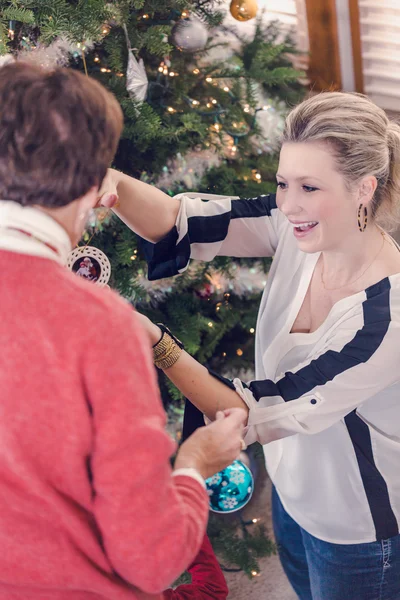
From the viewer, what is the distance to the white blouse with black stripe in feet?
3.59

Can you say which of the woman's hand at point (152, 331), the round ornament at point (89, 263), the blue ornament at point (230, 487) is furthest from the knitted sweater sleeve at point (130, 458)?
the blue ornament at point (230, 487)

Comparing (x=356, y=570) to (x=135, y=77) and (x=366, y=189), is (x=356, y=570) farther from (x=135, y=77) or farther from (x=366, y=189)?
(x=135, y=77)

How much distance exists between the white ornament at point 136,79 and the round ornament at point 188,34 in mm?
158

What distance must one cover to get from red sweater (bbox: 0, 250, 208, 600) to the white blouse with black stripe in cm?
45

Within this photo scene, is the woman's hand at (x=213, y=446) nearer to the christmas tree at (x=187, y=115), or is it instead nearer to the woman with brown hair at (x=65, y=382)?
the woman with brown hair at (x=65, y=382)

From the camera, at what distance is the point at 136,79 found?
151cm

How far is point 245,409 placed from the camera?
1.08 meters

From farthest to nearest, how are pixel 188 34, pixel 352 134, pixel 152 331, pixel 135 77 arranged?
pixel 188 34 < pixel 135 77 < pixel 352 134 < pixel 152 331

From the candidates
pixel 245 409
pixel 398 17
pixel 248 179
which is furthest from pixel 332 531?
pixel 398 17

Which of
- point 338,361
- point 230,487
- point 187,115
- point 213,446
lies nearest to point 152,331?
point 213,446

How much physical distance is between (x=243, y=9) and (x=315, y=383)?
119 centimetres

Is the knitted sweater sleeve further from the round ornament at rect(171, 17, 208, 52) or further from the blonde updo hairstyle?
the round ornament at rect(171, 17, 208, 52)

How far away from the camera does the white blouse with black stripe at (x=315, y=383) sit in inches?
43.0

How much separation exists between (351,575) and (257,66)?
4.41 ft
